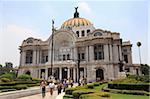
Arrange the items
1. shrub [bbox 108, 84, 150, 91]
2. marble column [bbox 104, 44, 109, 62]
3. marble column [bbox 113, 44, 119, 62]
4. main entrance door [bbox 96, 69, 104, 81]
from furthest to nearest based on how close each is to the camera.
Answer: main entrance door [bbox 96, 69, 104, 81], marble column [bbox 113, 44, 119, 62], marble column [bbox 104, 44, 109, 62], shrub [bbox 108, 84, 150, 91]

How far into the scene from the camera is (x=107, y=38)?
45156 millimetres

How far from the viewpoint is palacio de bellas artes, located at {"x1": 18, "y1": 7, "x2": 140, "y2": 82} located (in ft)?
148

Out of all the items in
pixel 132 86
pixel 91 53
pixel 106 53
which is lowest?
pixel 132 86

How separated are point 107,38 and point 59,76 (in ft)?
47.9

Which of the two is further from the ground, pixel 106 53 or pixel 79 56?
pixel 106 53

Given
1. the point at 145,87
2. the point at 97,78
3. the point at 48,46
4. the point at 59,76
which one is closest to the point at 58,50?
the point at 48,46

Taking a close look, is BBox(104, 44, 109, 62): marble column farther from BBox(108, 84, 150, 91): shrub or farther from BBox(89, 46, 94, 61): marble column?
BBox(108, 84, 150, 91): shrub

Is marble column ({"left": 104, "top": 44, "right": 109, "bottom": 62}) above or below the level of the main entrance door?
above

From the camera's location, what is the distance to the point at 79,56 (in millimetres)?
49625

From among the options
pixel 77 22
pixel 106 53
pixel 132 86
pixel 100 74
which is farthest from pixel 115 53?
pixel 132 86

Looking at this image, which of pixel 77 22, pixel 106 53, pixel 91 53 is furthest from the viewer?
pixel 77 22

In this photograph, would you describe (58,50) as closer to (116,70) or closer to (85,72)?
(85,72)

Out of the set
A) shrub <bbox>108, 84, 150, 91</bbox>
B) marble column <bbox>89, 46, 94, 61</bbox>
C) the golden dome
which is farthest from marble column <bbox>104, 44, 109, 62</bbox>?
shrub <bbox>108, 84, 150, 91</bbox>

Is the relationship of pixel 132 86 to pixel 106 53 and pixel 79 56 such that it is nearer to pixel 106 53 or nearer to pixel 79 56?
pixel 106 53
